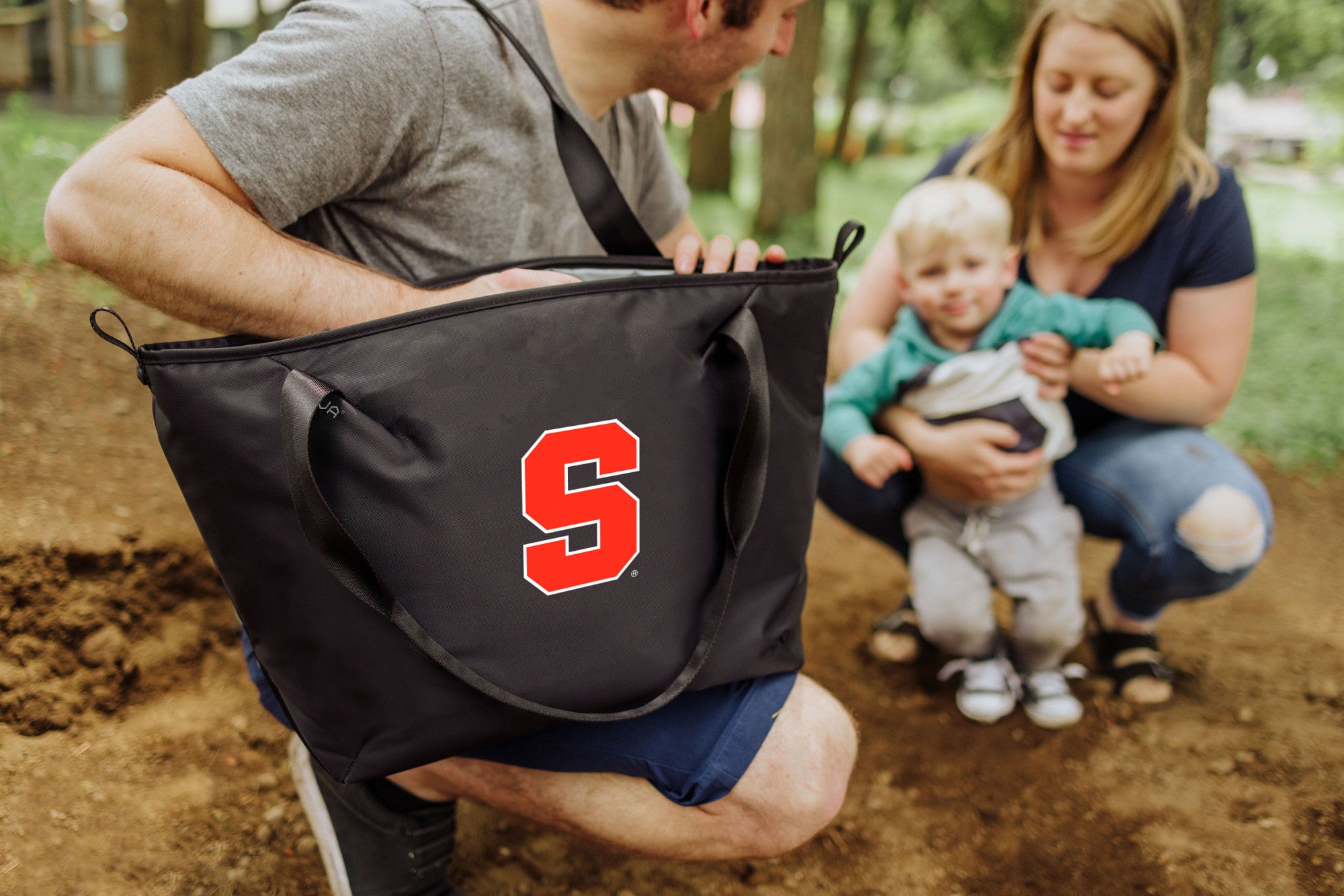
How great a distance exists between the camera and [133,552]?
2309mm

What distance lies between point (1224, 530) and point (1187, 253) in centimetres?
67

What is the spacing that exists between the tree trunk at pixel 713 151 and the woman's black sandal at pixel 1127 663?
8.14 meters

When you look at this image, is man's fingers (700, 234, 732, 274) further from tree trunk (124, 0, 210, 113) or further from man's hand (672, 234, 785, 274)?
tree trunk (124, 0, 210, 113)

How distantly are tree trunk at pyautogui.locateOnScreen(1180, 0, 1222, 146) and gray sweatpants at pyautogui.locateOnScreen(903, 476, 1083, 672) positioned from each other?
227 centimetres

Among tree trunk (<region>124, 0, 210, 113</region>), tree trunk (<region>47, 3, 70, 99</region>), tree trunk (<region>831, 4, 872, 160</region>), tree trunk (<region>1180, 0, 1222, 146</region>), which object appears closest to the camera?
tree trunk (<region>1180, 0, 1222, 146</region>)

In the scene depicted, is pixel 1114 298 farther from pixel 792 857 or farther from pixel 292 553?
pixel 292 553

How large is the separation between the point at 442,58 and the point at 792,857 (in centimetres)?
164

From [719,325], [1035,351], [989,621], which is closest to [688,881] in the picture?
[989,621]

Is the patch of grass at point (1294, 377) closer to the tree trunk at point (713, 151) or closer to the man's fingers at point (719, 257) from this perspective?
the man's fingers at point (719, 257)

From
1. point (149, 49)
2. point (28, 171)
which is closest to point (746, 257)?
point (28, 171)

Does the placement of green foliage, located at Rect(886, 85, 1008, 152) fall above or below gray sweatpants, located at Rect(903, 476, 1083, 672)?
below

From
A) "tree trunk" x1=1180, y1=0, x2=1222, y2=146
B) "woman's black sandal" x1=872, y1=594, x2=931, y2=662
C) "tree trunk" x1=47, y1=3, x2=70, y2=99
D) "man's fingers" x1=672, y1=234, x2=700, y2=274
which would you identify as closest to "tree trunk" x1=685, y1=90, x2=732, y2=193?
"tree trunk" x1=1180, y1=0, x2=1222, y2=146

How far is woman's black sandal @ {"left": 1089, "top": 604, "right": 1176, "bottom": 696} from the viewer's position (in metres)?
2.39

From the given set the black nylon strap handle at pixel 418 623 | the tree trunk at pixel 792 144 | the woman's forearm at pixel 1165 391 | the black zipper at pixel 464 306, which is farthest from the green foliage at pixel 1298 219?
the black nylon strap handle at pixel 418 623
